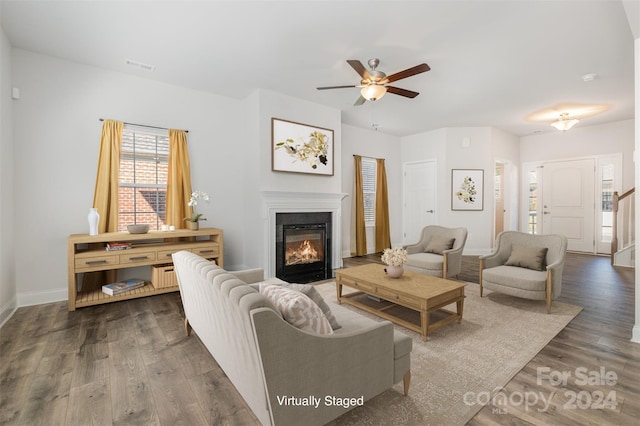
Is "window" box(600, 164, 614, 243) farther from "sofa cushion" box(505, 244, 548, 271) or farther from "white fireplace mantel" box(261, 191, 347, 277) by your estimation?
"white fireplace mantel" box(261, 191, 347, 277)

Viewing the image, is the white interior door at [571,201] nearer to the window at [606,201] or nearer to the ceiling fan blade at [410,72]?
the window at [606,201]

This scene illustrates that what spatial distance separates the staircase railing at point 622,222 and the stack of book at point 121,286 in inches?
335

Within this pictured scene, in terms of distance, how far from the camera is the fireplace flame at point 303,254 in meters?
4.76

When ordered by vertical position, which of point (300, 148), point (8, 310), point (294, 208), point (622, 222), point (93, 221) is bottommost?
point (8, 310)

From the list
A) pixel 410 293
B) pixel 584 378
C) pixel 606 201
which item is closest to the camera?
pixel 584 378

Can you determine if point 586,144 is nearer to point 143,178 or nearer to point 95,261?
point 143,178

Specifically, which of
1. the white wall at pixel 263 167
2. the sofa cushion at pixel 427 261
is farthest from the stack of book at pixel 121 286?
the sofa cushion at pixel 427 261

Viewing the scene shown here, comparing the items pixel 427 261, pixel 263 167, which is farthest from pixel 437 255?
pixel 263 167

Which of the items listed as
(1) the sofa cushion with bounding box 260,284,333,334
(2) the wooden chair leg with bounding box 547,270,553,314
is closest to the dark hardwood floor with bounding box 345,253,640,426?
(2) the wooden chair leg with bounding box 547,270,553,314

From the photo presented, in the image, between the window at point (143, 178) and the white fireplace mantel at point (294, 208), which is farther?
the white fireplace mantel at point (294, 208)

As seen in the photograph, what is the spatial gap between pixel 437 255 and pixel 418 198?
9.97ft

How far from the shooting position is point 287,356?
47.9 inches

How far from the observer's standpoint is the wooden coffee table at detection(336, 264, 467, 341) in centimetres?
255

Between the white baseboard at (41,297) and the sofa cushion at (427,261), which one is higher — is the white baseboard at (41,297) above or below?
below
